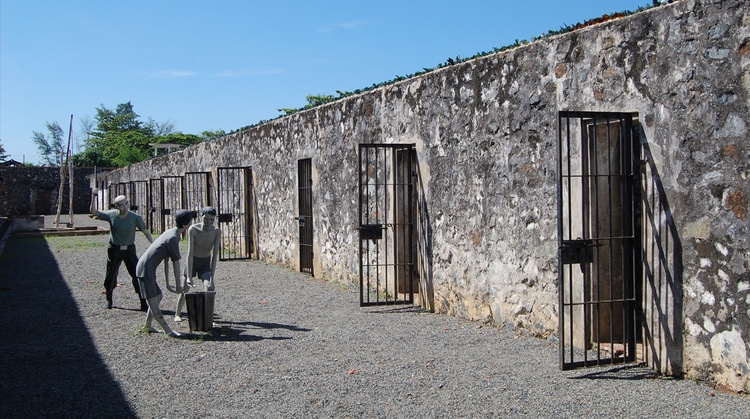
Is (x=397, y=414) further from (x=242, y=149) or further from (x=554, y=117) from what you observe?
(x=242, y=149)

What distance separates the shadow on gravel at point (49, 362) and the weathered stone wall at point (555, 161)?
12.1ft

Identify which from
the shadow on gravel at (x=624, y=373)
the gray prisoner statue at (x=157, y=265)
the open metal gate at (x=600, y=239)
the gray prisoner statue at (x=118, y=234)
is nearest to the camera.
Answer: the shadow on gravel at (x=624, y=373)

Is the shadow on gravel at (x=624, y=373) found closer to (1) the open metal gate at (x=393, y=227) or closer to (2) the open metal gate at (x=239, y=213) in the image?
(1) the open metal gate at (x=393, y=227)

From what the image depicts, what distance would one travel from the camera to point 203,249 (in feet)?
24.9

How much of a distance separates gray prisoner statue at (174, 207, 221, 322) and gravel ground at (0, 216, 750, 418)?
578 millimetres

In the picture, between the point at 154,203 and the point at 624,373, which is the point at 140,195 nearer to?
the point at 154,203

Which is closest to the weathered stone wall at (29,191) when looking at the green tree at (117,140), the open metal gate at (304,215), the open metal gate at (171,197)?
the green tree at (117,140)

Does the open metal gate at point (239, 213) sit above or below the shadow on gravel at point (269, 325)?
above

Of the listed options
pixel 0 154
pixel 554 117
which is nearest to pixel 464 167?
pixel 554 117

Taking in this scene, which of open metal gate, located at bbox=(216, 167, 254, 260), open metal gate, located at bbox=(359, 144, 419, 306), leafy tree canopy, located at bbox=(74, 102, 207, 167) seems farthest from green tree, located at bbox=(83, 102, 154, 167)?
open metal gate, located at bbox=(359, 144, 419, 306)

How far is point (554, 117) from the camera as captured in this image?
6.38 m

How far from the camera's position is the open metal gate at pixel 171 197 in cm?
2206

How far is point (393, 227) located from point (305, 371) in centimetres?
366

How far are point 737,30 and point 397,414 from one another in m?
3.27
